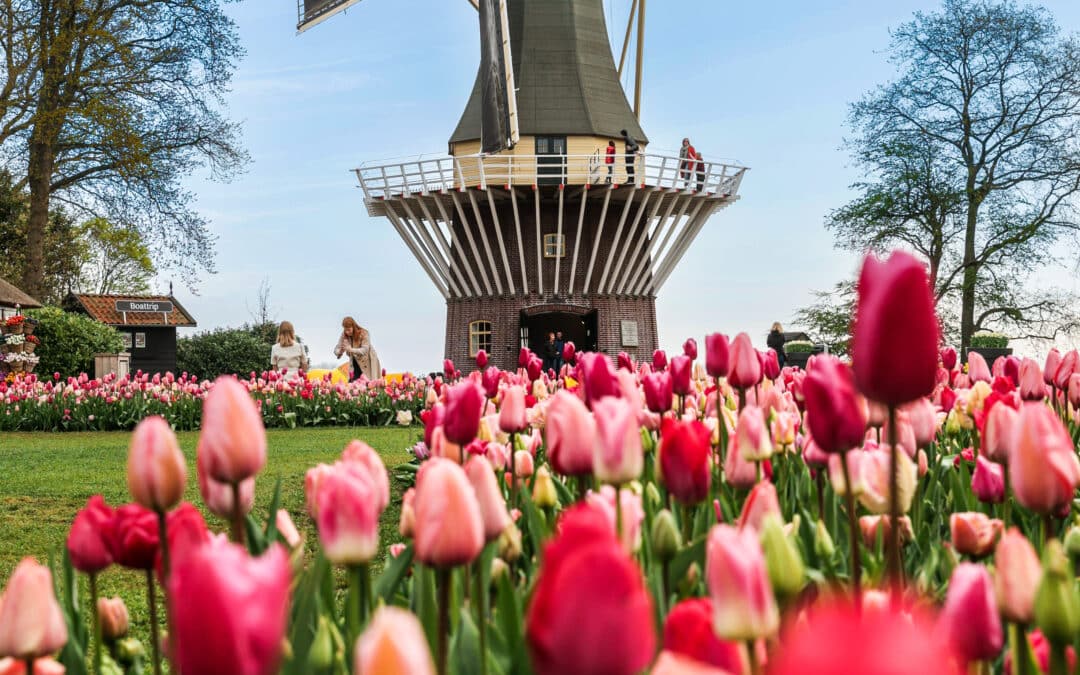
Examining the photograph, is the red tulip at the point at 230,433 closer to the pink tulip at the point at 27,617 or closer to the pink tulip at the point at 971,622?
the pink tulip at the point at 27,617

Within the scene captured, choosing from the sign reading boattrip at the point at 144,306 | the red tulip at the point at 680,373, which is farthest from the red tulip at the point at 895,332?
the sign reading boattrip at the point at 144,306

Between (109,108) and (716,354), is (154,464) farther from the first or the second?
(109,108)

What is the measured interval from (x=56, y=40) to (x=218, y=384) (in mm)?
26087

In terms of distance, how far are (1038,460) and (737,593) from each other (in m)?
0.57

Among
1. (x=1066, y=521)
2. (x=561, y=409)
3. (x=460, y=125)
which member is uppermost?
(x=460, y=125)

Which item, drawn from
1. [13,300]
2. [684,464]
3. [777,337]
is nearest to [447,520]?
[684,464]

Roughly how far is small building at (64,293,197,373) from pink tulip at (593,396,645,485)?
34.2m

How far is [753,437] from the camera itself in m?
2.03

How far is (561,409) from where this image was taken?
1603 mm

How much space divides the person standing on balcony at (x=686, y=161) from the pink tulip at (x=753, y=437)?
20.9 m

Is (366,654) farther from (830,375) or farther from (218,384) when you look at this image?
(830,375)

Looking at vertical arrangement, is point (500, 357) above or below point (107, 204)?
below

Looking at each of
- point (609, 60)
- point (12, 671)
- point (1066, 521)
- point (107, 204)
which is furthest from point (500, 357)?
point (12, 671)

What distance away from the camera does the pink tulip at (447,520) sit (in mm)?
1074
